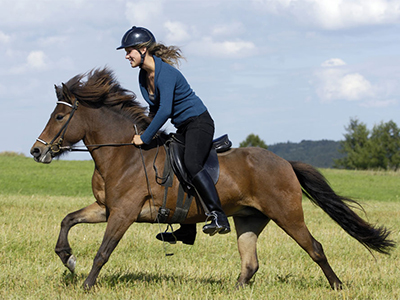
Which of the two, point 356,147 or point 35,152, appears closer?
point 35,152

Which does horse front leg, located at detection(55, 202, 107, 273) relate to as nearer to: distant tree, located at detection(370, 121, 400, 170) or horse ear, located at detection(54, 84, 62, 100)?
horse ear, located at detection(54, 84, 62, 100)

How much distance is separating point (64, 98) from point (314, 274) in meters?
4.33

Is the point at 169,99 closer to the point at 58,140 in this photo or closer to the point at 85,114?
the point at 85,114

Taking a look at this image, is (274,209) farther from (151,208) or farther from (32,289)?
(32,289)

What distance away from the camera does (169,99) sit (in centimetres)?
565

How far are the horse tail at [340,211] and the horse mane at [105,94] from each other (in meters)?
2.32

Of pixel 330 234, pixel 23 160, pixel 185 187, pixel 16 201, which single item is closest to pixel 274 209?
pixel 185 187

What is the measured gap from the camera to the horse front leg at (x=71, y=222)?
589cm

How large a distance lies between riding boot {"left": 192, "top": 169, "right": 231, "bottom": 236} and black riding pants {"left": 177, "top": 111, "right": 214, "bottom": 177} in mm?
99

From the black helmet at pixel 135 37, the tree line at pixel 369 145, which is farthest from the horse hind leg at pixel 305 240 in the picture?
the tree line at pixel 369 145

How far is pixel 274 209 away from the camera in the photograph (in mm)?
6188

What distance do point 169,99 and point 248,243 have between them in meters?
2.33

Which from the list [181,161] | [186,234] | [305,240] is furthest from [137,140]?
[305,240]

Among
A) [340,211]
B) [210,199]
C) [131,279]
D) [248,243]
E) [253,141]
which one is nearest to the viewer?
[210,199]
